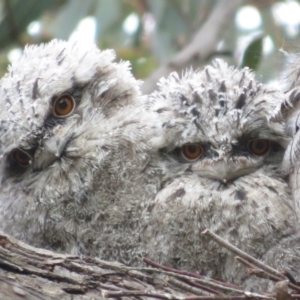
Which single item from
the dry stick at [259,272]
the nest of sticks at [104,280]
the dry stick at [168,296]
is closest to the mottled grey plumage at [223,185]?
the nest of sticks at [104,280]

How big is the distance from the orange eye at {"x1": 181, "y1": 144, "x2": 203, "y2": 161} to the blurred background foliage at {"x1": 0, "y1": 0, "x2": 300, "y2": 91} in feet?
4.74

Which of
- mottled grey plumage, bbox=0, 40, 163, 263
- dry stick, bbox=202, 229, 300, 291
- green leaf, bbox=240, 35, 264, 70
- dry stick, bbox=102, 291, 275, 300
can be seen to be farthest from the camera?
green leaf, bbox=240, 35, 264, 70

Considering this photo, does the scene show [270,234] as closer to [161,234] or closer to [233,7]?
[161,234]

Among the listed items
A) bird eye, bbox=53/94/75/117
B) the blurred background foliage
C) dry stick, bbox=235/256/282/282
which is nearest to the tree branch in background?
the blurred background foliage

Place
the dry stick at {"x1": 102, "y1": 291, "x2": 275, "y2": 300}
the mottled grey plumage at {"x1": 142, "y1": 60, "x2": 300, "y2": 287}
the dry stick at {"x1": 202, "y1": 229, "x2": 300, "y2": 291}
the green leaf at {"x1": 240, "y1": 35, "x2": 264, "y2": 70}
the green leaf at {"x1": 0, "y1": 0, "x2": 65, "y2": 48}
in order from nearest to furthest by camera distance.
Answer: the dry stick at {"x1": 102, "y1": 291, "x2": 275, "y2": 300}
the dry stick at {"x1": 202, "y1": 229, "x2": 300, "y2": 291}
the mottled grey plumage at {"x1": 142, "y1": 60, "x2": 300, "y2": 287}
the green leaf at {"x1": 240, "y1": 35, "x2": 264, "y2": 70}
the green leaf at {"x1": 0, "y1": 0, "x2": 65, "y2": 48}

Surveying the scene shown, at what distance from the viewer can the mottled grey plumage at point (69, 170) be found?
10.3 feet

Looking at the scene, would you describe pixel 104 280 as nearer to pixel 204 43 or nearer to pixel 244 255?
pixel 244 255

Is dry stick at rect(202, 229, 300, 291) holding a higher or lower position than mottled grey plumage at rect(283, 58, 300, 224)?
lower

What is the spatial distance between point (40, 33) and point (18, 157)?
3.79 meters

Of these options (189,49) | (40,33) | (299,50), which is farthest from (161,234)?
(40,33)

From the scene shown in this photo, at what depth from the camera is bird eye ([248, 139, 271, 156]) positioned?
10.4 ft

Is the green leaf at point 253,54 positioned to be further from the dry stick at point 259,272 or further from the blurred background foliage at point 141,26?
the dry stick at point 259,272

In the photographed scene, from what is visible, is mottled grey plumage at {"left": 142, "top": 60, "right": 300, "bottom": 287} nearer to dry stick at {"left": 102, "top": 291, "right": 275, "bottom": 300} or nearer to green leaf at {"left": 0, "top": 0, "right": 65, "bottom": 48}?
dry stick at {"left": 102, "top": 291, "right": 275, "bottom": 300}

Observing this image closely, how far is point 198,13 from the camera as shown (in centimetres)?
589
